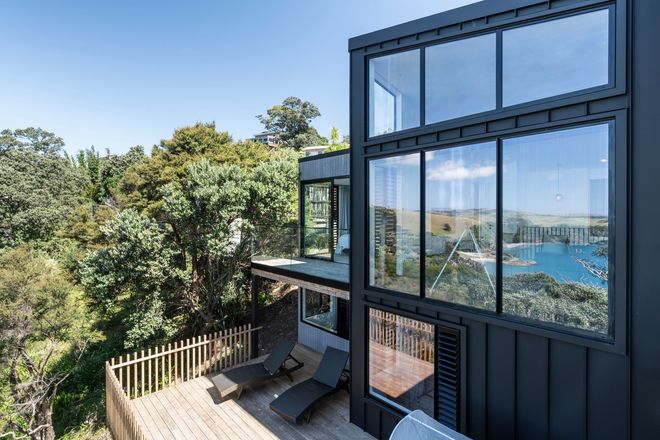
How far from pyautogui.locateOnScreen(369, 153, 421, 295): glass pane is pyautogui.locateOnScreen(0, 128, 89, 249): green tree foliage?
90.7ft

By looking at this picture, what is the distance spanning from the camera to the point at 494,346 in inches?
166

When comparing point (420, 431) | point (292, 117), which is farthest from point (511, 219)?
point (292, 117)

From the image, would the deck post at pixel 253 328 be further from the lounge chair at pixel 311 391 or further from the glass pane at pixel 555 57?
the glass pane at pixel 555 57

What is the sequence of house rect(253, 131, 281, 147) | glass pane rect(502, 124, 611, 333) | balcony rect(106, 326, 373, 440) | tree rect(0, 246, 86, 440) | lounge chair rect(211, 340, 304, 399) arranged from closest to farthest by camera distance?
glass pane rect(502, 124, 611, 333) < balcony rect(106, 326, 373, 440) < lounge chair rect(211, 340, 304, 399) < tree rect(0, 246, 86, 440) < house rect(253, 131, 281, 147)

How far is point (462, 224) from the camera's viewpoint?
4566 mm

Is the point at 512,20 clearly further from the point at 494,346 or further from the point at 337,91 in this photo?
the point at 337,91

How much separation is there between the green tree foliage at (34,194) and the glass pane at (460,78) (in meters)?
28.8

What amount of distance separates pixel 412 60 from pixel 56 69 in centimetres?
1655

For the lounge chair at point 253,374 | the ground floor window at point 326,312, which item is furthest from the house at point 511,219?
the ground floor window at point 326,312

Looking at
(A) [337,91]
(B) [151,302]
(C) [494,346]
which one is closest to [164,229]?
(B) [151,302]

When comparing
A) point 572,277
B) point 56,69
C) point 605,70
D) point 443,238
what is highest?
point 56,69

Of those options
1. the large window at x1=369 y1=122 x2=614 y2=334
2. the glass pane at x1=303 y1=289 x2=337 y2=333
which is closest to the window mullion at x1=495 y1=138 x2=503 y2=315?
the large window at x1=369 y1=122 x2=614 y2=334

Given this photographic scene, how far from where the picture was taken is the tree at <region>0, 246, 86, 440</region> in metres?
8.32

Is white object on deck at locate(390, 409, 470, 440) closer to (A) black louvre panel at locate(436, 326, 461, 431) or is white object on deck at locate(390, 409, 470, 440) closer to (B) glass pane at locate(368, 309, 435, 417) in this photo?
(A) black louvre panel at locate(436, 326, 461, 431)
